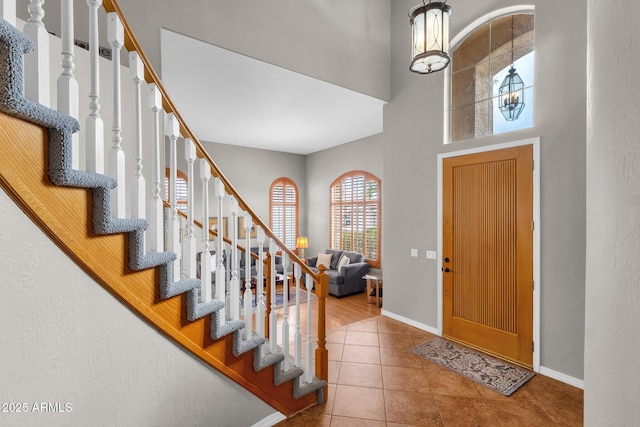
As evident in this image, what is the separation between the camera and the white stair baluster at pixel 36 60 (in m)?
0.94

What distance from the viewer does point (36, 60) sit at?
94 centimetres

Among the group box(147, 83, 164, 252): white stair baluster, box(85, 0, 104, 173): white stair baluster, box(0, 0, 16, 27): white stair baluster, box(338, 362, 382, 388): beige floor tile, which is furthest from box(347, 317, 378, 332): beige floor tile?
box(0, 0, 16, 27): white stair baluster

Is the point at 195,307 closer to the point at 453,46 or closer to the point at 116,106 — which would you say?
the point at 116,106

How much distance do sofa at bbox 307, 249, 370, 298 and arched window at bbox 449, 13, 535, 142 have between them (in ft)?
11.2

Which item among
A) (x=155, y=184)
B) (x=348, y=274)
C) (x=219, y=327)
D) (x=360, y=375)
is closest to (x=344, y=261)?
(x=348, y=274)

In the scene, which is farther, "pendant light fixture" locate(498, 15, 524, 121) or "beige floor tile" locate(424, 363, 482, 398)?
"pendant light fixture" locate(498, 15, 524, 121)

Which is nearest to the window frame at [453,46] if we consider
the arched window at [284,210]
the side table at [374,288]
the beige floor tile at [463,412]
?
the beige floor tile at [463,412]

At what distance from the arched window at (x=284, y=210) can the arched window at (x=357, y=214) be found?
4.07 feet

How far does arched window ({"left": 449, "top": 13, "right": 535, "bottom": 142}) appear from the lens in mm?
3111

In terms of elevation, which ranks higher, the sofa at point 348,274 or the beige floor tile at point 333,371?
the sofa at point 348,274

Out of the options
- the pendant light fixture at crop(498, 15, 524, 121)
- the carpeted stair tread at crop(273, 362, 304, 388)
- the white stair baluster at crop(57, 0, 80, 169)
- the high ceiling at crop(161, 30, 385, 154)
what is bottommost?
the carpeted stair tread at crop(273, 362, 304, 388)

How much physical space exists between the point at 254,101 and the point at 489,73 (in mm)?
3203

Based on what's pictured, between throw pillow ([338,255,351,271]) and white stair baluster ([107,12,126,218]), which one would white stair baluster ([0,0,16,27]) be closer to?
white stair baluster ([107,12,126,218])

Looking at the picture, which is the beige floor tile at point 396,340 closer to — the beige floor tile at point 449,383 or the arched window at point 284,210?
the beige floor tile at point 449,383
